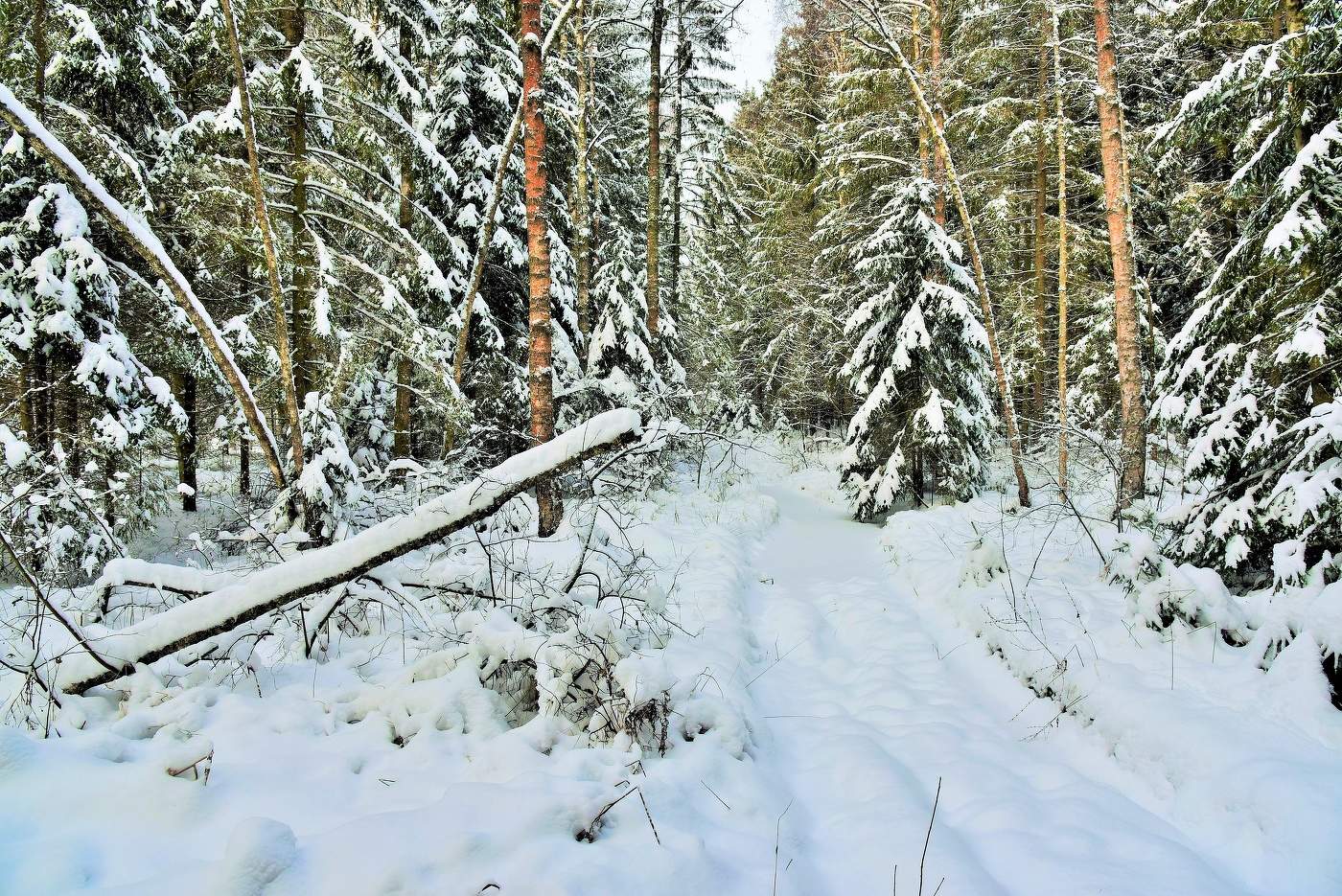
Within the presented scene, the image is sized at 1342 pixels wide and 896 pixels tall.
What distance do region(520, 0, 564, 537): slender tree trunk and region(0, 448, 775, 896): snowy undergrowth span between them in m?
3.14

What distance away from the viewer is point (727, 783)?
110 inches

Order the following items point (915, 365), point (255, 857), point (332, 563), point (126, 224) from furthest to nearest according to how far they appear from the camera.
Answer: point (915, 365)
point (126, 224)
point (332, 563)
point (255, 857)

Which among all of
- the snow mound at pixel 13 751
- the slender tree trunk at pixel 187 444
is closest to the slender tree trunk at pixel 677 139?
the slender tree trunk at pixel 187 444

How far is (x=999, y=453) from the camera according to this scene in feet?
57.4

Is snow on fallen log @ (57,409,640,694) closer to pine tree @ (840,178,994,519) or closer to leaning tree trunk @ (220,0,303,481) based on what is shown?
leaning tree trunk @ (220,0,303,481)

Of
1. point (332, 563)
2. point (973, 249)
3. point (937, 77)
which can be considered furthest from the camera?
point (937, 77)

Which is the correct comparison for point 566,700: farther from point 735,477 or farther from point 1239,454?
point 735,477

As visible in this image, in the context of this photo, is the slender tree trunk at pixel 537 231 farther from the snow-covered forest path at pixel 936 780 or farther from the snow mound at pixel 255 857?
the snow mound at pixel 255 857

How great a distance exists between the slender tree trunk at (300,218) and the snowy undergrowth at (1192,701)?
353 inches

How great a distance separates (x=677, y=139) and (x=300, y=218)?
9585 mm

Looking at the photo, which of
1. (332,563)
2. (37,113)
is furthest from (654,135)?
(332,563)

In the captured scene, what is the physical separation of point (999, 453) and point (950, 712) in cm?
1593

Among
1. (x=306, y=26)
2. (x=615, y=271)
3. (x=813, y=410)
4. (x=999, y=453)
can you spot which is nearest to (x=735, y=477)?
(x=615, y=271)

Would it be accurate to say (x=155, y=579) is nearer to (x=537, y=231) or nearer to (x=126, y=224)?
(x=126, y=224)
